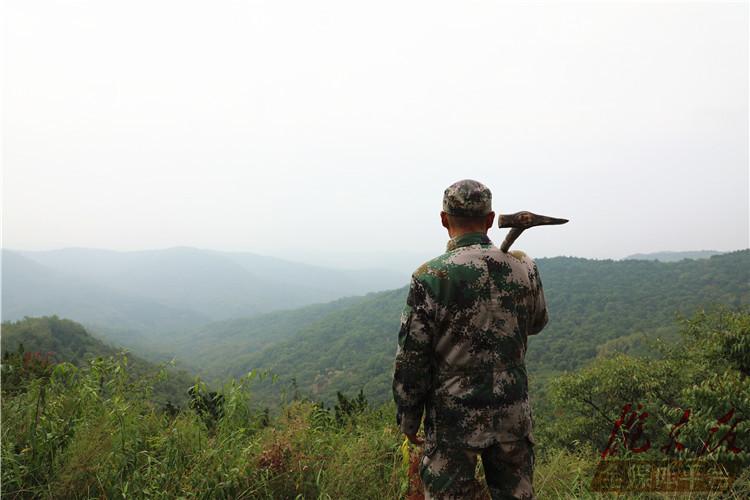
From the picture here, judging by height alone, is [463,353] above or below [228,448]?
above

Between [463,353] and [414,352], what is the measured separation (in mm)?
270

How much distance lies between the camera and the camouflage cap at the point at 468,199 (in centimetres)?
217

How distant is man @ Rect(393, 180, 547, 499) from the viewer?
2.10 meters

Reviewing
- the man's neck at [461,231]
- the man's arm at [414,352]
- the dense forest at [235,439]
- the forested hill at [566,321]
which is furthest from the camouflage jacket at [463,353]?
the forested hill at [566,321]

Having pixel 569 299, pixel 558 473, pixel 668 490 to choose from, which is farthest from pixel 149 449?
pixel 569 299

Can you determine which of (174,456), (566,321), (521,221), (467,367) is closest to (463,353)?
(467,367)

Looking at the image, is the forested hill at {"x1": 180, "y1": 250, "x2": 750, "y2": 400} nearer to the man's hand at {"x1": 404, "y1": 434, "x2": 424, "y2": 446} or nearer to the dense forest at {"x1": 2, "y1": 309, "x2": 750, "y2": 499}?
the dense forest at {"x1": 2, "y1": 309, "x2": 750, "y2": 499}

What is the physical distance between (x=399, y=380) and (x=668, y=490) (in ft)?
8.15

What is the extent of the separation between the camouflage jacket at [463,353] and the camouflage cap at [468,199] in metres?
0.21

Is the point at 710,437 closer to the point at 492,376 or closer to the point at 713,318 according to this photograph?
the point at 492,376

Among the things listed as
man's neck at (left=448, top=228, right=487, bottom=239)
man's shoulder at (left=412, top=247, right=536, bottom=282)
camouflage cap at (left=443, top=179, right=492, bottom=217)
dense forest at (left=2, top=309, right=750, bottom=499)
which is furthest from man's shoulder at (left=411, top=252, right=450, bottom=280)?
dense forest at (left=2, top=309, right=750, bottom=499)

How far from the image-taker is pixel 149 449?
313 centimetres

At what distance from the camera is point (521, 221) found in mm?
2061

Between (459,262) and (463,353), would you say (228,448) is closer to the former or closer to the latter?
(463,353)
